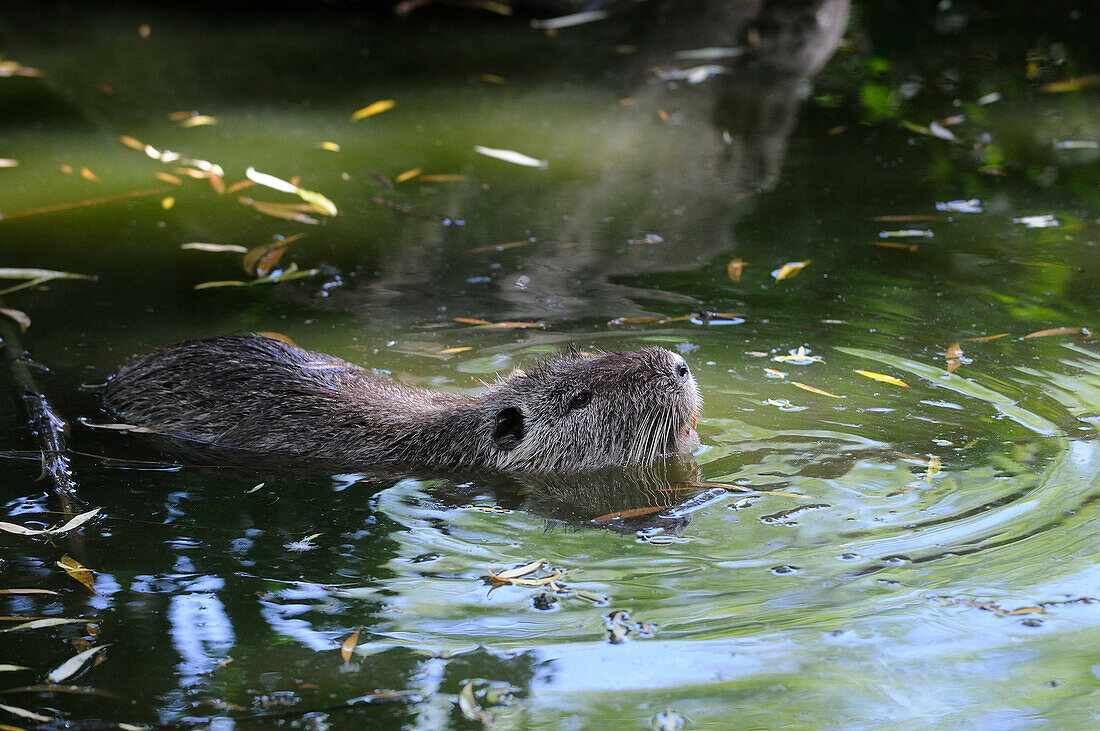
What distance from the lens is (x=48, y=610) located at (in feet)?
10.3

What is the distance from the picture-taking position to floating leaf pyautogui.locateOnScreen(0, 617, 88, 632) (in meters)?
3.05

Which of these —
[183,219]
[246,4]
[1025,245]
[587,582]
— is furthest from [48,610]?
[246,4]

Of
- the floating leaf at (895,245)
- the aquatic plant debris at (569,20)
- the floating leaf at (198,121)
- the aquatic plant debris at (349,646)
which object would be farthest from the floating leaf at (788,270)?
the aquatic plant debris at (569,20)

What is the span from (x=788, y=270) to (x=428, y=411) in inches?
80.4

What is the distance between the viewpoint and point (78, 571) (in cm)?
334

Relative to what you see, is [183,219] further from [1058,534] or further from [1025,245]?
[1058,534]

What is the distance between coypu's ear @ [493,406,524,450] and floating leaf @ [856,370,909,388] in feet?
4.41

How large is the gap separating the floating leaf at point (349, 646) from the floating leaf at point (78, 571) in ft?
2.54

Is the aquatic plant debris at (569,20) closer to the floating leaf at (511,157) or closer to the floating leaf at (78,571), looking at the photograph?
the floating leaf at (511,157)

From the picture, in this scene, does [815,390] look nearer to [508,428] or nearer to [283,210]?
[508,428]

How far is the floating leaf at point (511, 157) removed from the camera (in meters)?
7.20

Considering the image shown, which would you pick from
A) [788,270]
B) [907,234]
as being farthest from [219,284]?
[907,234]

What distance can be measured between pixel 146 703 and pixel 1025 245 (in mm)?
4533

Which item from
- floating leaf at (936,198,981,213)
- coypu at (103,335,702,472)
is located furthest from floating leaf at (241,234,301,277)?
floating leaf at (936,198,981,213)
